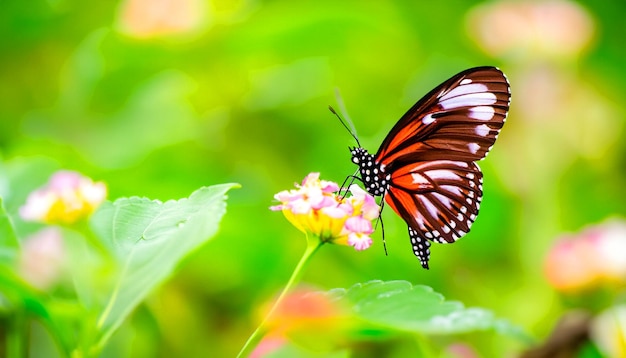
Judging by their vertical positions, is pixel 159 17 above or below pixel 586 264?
above

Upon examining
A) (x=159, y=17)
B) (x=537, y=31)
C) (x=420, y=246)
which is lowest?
(x=420, y=246)

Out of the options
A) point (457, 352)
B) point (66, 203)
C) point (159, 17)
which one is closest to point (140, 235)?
point (66, 203)

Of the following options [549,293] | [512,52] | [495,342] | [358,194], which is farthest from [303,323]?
[512,52]

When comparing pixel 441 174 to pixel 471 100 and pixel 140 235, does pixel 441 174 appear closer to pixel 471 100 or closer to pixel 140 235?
pixel 471 100

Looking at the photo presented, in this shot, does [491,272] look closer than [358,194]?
No

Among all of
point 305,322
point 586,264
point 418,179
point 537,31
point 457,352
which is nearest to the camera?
point 305,322

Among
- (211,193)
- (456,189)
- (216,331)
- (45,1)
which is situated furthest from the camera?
(45,1)

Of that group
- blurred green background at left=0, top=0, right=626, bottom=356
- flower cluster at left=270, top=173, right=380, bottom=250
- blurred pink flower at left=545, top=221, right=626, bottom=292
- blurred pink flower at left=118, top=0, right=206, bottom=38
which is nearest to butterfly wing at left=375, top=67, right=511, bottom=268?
flower cluster at left=270, top=173, right=380, bottom=250

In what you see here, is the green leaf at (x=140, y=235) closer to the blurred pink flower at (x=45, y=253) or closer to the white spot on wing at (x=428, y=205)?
the blurred pink flower at (x=45, y=253)

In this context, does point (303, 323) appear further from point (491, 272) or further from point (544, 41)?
point (544, 41)
